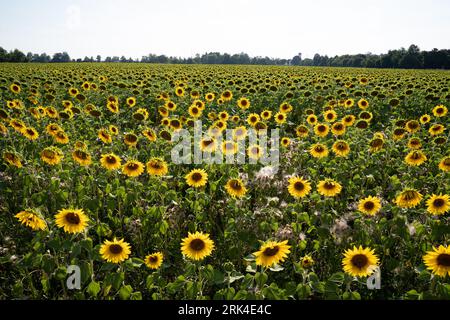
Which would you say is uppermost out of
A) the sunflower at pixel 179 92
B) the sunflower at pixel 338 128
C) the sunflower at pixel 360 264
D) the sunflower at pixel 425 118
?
the sunflower at pixel 179 92

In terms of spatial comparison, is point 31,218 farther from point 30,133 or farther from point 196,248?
point 30,133

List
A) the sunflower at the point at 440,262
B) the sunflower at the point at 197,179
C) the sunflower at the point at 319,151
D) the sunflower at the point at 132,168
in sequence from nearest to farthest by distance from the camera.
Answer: the sunflower at the point at 440,262 → the sunflower at the point at 197,179 → the sunflower at the point at 132,168 → the sunflower at the point at 319,151

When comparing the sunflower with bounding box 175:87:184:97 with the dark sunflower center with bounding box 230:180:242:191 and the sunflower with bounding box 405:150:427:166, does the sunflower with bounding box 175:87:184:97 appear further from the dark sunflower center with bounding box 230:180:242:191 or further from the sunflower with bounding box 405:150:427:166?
the sunflower with bounding box 405:150:427:166

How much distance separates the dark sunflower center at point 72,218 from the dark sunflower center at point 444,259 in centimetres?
349

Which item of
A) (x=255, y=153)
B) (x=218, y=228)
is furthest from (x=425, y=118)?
(x=218, y=228)

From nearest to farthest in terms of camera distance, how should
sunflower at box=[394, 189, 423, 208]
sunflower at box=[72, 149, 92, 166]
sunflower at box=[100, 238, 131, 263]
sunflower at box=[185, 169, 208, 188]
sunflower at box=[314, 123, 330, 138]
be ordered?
sunflower at box=[100, 238, 131, 263], sunflower at box=[394, 189, 423, 208], sunflower at box=[185, 169, 208, 188], sunflower at box=[72, 149, 92, 166], sunflower at box=[314, 123, 330, 138]

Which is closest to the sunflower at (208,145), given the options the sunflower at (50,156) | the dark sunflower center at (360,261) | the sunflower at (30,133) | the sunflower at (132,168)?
the sunflower at (132,168)

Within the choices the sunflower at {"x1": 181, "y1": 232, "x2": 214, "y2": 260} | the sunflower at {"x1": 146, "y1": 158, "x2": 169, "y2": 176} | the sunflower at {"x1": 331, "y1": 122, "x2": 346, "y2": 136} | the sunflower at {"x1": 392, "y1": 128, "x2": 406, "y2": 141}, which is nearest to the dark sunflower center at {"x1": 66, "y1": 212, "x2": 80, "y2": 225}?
the sunflower at {"x1": 181, "y1": 232, "x2": 214, "y2": 260}

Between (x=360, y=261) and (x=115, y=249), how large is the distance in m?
2.34

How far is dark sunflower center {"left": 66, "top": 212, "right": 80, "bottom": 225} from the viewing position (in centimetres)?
333

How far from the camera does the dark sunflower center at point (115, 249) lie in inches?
125

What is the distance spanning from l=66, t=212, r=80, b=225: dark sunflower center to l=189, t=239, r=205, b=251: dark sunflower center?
119cm

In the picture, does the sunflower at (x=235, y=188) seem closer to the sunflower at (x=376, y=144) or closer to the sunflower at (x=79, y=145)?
the sunflower at (x=79, y=145)
